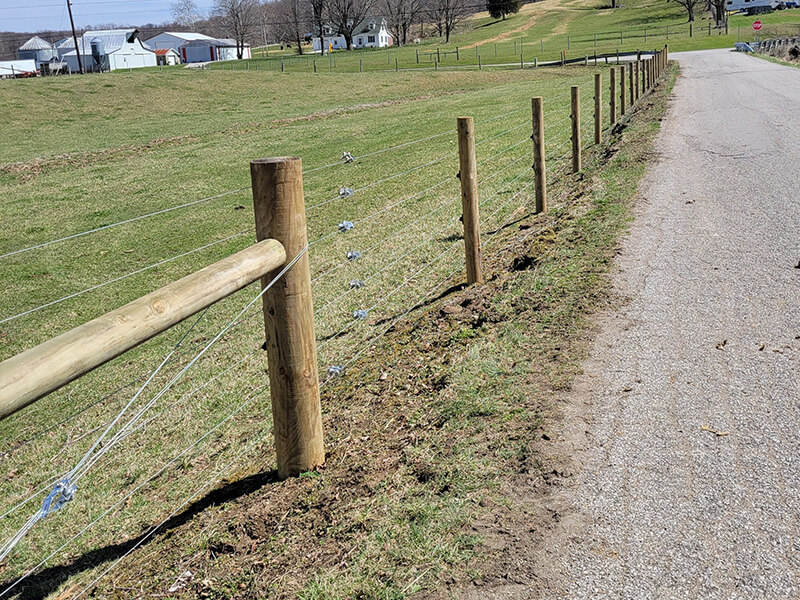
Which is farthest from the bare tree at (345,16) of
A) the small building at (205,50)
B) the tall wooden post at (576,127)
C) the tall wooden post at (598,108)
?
the tall wooden post at (576,127)

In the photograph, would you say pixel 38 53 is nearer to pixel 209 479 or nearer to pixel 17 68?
pixel 17 68

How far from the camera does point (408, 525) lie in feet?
10.9

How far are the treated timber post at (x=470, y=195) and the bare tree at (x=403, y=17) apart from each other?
106025mm

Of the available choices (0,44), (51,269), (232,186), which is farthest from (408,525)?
(0,44)

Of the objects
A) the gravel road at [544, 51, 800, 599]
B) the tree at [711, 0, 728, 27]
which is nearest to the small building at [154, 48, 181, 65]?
the tree at [711, 0, 728, 27]

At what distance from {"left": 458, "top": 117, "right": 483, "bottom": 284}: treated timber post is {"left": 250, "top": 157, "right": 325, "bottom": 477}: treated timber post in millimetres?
3250

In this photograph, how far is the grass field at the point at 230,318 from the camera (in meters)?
3.68

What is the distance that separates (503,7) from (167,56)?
52.1 m

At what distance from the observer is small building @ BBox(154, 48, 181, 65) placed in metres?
108

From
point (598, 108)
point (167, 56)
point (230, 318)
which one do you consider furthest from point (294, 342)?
point (167, 56)

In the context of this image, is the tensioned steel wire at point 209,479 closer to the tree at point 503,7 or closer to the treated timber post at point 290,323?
the treated timber post at point 290,323

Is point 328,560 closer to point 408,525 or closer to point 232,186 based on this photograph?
point 408,525

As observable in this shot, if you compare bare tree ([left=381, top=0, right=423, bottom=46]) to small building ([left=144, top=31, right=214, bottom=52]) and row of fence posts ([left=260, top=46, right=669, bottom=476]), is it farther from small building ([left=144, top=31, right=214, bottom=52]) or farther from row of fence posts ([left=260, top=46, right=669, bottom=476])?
row of fence posts ([left=260, top=46, right=669, bottom=476])

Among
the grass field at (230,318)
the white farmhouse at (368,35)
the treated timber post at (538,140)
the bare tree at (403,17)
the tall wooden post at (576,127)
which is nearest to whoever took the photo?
the grass field at (230,318)
